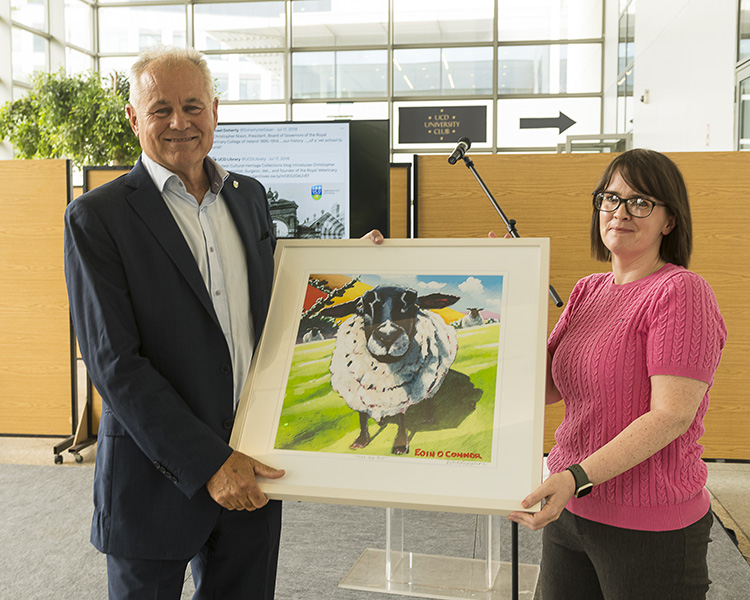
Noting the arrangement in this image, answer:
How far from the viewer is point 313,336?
154 centimetres

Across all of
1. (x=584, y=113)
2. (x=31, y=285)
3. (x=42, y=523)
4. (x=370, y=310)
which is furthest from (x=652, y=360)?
(x=584, y=113)

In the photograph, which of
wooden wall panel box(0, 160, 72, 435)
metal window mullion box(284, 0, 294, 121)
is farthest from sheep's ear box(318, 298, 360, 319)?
metal window mullion box(284, 0, 294, 121)

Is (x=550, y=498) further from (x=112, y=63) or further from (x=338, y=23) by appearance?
(x=112, y=63)

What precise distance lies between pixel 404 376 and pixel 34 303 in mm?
3391

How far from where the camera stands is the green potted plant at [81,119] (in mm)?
5094

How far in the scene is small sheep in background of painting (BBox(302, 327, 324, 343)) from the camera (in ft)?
5.05

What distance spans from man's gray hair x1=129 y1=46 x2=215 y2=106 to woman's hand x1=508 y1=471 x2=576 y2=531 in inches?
46.5

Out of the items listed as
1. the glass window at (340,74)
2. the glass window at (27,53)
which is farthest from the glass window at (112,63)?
the glass window at (340,74)

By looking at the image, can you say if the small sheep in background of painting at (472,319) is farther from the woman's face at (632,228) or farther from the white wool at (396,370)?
the woman's face at (632,228)

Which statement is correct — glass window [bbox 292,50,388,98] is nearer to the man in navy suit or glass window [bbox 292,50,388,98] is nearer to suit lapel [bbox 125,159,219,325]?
the man in navy suit

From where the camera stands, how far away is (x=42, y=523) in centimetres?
314

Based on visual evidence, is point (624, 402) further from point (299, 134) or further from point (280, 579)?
point (299, 134)

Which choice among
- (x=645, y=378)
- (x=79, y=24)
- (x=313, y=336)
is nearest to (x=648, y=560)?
(x=645, y=378)

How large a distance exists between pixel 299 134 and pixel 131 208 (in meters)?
1.78
